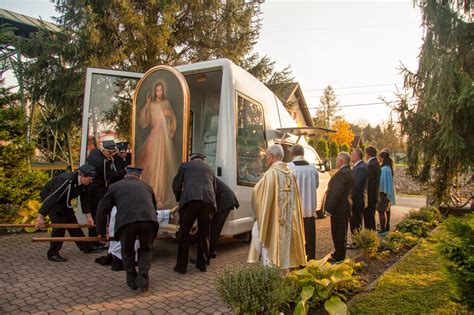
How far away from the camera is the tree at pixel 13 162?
25.4ft

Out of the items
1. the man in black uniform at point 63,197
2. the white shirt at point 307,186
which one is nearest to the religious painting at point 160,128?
the man in black uniform at point 63,197

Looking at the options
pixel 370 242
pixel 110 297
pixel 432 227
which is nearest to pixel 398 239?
pixel 370 242

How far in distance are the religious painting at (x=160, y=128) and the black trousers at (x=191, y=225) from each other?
937 millimetres

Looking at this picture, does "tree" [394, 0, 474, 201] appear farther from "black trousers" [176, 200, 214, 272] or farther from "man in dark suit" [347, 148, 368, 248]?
"black trousers" [176, 200, 214, 272]

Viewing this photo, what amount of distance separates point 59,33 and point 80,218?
25.5 ft

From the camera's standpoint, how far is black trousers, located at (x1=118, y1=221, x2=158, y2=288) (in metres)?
4.48

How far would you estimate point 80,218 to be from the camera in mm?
6238

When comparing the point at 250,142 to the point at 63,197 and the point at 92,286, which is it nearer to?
the point at 63,197

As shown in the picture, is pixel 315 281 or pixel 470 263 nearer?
pixel 470 263

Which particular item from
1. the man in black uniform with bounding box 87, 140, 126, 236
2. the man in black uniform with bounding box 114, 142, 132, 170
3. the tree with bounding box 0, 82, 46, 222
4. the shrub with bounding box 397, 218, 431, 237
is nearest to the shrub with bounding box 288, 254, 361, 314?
the man in black uniform with bounding box 87, 140, 126, 236

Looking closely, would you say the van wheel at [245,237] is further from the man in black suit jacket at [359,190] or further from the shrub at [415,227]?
the shrub at [415,227]

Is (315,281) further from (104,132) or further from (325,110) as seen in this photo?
(325,110)

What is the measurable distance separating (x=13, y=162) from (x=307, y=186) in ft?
21.3

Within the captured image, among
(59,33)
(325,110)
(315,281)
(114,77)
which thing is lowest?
(315,281)
